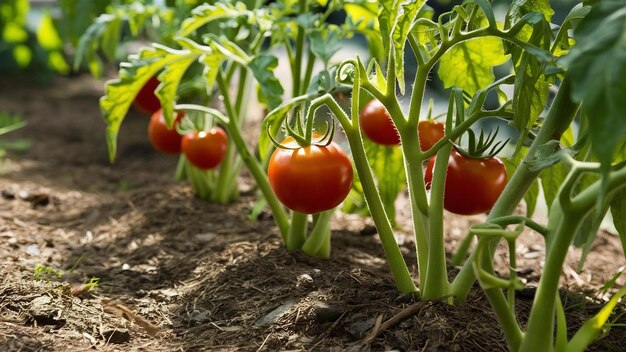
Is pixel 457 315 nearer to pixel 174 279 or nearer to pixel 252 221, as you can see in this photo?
pixel 174 279

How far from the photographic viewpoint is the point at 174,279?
2.23 meters

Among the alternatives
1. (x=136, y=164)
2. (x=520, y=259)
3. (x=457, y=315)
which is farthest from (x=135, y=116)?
(x=457, y=315)

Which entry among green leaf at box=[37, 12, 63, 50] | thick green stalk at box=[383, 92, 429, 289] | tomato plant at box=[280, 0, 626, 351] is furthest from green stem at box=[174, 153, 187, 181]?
green leaf at box=[37, 12, 63, 50]

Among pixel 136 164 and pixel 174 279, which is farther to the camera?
pixel 136 164

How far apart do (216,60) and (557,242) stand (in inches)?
46.0

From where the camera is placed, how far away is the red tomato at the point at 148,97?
2986mm

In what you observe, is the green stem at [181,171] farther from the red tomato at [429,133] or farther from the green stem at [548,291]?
the green stem at [548,291]

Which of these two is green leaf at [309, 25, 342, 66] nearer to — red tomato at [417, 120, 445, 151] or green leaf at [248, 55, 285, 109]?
green leaf at [248, 55, 285, 109]

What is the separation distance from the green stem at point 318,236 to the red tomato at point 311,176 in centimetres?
43

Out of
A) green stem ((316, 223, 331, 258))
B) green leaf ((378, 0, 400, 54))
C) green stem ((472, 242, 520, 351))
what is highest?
green leaf ((378, 0, 400, 54))

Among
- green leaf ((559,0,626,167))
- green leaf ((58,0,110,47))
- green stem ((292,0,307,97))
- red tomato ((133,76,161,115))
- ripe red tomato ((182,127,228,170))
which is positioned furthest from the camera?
green leaf ((58,0,110,47))

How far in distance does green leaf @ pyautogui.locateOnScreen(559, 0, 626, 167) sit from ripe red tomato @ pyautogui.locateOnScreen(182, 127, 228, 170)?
1732 millimetres

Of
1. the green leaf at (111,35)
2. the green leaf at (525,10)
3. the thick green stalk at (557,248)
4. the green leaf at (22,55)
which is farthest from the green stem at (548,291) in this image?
the green leaf at (22,55)

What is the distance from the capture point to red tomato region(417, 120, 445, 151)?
6.64 feet
